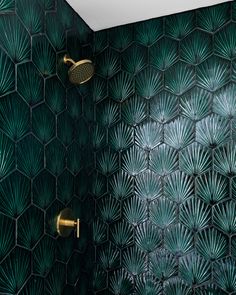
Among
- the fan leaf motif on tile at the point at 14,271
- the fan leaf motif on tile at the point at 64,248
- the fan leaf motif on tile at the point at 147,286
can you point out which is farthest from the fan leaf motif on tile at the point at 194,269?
the fan leaf motif on tile at the point at 14,271

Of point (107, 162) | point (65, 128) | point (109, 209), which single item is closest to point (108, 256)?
point (109, 209)

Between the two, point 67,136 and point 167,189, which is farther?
point 167,189

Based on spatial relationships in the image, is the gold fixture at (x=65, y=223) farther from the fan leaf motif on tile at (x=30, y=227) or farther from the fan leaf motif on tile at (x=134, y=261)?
the fan leaf motif on tile at (x=134, y=261)

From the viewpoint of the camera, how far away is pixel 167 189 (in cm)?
168

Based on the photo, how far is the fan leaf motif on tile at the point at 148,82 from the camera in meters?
1.75

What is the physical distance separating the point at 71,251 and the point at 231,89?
3.48ft

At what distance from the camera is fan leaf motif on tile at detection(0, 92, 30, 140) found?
1.11 meters

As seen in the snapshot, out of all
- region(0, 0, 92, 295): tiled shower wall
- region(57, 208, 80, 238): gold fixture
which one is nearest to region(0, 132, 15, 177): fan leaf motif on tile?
region(0, 0, 92, 295): tiled shower wall

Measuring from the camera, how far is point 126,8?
5.54 ft

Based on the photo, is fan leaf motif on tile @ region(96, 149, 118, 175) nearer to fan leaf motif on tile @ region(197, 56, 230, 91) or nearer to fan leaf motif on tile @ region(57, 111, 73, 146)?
fan leaf motif on tile @ region(57, 111, 73, 146)

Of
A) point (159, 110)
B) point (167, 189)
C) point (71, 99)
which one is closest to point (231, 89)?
point (159, 110)

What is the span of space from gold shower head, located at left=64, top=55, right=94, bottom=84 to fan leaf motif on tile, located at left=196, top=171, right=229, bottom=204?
2.35 ft

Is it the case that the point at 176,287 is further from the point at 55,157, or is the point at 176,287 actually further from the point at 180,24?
the point at 180,24

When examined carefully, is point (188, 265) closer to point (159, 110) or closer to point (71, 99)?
point (159, 110)
